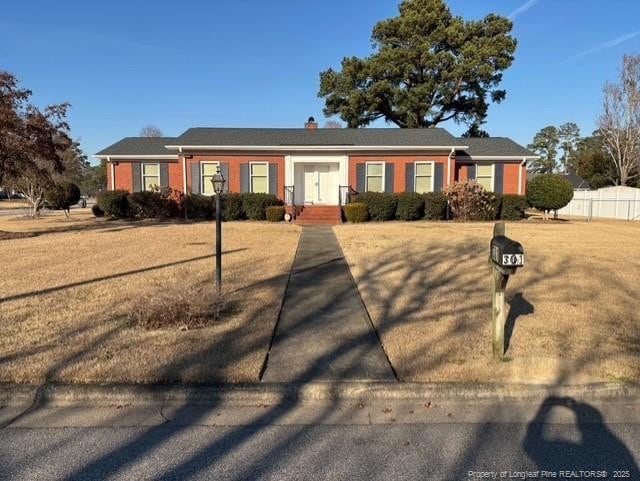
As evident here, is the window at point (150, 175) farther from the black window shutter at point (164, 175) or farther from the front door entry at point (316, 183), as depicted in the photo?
the front door entry at point (316, 183)

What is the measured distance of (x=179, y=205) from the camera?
2220 centimetres

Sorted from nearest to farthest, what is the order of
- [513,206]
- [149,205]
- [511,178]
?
[513,206] → [149,205] → [511,178]

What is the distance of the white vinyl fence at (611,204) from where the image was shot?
2986 centimetres

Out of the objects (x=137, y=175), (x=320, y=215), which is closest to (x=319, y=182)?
(x=320, y=215)

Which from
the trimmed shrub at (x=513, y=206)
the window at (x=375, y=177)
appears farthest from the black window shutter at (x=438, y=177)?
the trimmed shrub at (x=513, y=206)

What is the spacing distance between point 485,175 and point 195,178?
14.0 m

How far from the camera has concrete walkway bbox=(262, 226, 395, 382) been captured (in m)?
4.08

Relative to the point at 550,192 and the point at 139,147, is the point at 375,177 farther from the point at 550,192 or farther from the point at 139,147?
the point at 139,147

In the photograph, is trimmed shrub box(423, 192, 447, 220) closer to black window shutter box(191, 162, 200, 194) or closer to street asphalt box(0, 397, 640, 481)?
black window shutter box(191, 162, 200, 194)

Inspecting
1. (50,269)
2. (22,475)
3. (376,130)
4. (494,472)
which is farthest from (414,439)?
(376,130)

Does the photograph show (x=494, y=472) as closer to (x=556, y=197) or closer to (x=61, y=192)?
(x=556, y=197)

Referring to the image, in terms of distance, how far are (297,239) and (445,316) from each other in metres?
8.41

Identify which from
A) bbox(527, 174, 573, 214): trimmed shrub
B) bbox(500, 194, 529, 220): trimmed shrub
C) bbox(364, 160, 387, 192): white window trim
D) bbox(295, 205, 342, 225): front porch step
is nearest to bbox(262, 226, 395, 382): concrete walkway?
bbox(295, 205, 342, 225): front porch step

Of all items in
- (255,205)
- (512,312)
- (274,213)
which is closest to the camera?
(512,312)
